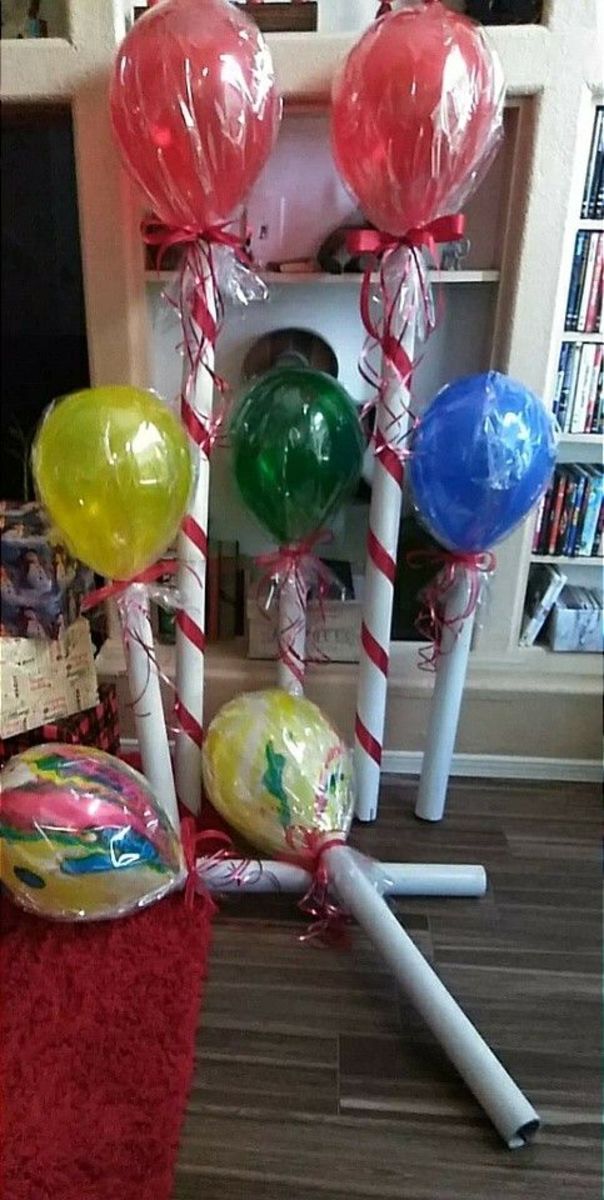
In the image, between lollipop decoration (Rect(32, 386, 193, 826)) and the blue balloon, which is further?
the blue balloon

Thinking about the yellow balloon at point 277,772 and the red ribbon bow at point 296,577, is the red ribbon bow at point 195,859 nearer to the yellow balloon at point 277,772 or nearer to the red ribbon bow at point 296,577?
the yellow balloon at point 277,772

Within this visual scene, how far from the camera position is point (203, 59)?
132 centimetres

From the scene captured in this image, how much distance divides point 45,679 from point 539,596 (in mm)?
1051

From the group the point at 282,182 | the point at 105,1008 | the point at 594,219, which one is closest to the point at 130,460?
the point at 282,182

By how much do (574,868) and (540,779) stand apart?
283mm

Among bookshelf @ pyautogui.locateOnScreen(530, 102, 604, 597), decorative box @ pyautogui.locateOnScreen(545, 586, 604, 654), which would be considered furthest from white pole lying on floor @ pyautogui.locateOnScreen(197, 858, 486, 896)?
bookshelf @ pyautogui.locateOnScreen(530, 102, 604, 597)

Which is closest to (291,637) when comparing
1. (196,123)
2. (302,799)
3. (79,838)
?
(302,799)

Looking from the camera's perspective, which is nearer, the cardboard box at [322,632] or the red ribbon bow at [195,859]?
the red ribbon bow at [195,859]

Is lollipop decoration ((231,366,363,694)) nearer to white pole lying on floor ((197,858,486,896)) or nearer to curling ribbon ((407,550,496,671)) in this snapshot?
curling ribbon ((407,550,496,671))

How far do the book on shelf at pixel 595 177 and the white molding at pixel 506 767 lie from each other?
1118mm

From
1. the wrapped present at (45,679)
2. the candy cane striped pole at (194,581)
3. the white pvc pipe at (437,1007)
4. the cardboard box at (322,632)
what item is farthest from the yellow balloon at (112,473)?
the white pvc pipe at (437,1007)

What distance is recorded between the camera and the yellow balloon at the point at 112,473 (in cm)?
134

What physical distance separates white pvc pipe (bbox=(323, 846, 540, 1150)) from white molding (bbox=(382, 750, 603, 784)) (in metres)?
0.47

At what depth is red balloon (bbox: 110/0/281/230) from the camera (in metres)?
1.32
